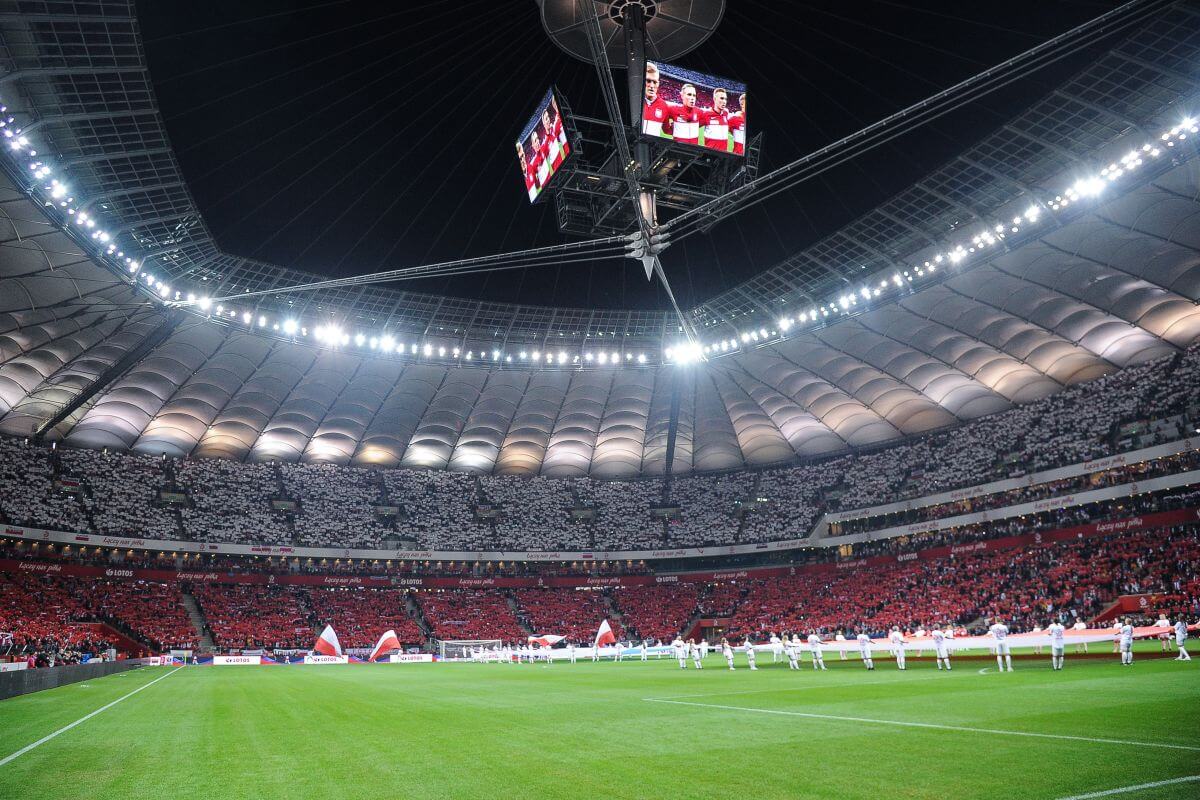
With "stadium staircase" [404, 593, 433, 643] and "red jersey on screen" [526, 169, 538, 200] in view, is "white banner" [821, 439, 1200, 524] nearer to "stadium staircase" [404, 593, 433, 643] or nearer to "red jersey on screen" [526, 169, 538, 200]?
"stadium staircase" [404, 593, 433, 643]

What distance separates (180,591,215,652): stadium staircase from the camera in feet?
176

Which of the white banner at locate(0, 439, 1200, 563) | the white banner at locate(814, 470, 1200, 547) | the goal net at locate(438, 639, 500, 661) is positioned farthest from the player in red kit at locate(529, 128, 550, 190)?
the white banner at locate(814, 470, 1200, 547)

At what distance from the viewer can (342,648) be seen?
57.0 meters

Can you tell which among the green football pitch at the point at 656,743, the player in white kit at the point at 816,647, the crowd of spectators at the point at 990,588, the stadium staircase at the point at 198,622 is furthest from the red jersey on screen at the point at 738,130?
the stadium staircase at the point at 198,622

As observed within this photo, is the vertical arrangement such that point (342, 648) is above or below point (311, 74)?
below

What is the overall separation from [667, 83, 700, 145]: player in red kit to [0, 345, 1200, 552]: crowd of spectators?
40.3 m

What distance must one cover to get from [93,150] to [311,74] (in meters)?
11.2

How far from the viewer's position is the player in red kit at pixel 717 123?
93.2ft

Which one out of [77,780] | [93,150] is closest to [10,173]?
[93,150]

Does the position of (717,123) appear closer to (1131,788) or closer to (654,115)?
(654,115)

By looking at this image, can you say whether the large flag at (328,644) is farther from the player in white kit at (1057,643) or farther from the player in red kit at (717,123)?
the player in white kit at (1057,643)

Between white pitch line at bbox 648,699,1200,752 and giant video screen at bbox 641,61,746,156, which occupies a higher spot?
giant video screen at bbox 641,61,746,156

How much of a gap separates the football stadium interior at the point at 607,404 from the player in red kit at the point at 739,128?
0.73 ft

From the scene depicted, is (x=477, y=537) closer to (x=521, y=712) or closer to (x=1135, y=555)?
(x=1135, y=555)
